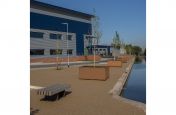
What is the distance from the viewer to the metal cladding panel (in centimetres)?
4352

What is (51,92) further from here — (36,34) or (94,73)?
(36,34)

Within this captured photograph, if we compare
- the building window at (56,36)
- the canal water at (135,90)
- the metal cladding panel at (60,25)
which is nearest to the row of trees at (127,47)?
the metal cladding panel at (60,25)

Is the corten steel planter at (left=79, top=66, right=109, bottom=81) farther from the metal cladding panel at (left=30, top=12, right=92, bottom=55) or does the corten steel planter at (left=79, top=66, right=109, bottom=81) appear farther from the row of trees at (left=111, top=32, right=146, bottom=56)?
the row of trees at (left=111, top=32, right=146, bottom=56)

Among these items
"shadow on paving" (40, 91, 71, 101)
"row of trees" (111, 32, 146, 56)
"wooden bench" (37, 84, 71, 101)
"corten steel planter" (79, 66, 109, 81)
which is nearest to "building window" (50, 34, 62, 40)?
"row of trees" (111, 32, 146, 56)

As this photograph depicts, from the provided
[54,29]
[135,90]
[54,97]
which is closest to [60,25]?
[54,29]

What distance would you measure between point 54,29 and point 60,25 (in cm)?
211

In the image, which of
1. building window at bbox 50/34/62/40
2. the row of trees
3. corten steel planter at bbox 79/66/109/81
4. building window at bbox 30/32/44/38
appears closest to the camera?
corten steel planter at bbox 79/66/109/81

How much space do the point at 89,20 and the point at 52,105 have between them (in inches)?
2190

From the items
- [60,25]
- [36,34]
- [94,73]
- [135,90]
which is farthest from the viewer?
[60,25]

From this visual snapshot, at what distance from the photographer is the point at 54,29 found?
1897 inches
